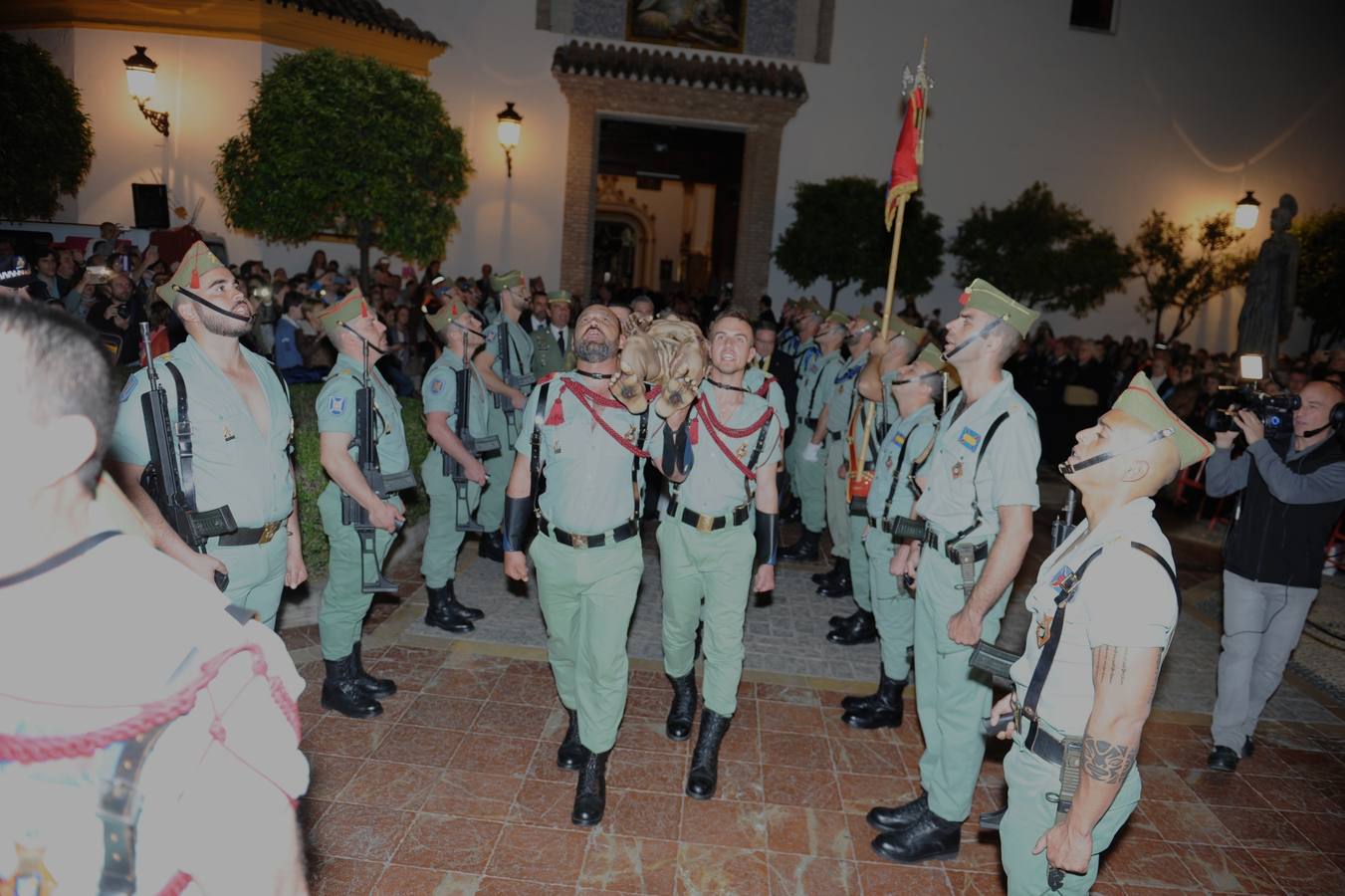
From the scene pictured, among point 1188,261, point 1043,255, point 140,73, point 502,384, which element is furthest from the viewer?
point 1188,261

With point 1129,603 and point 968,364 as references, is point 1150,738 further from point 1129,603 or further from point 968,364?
point 1129,603

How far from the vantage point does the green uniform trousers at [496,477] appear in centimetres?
720

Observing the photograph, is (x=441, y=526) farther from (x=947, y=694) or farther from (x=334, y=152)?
(x=334, y=152)

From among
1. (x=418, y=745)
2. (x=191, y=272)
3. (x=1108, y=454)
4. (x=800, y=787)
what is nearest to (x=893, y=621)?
(x=800, y=787)

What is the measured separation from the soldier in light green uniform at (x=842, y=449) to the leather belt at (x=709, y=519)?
2.99m

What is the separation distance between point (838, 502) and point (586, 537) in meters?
4.13

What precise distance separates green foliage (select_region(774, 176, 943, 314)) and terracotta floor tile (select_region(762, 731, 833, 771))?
14.3 m

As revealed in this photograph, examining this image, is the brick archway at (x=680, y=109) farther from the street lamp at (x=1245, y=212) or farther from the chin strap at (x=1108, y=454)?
the chin strap at (x=1108, y=454)

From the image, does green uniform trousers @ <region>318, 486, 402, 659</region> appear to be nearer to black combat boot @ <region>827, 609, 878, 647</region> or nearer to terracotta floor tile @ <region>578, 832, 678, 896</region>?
terracotta floor tile @ <region>578, 832, 678, 896</region>

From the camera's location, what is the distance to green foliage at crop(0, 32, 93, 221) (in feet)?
44.5

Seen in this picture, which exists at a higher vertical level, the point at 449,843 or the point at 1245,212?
the point at 1245,212

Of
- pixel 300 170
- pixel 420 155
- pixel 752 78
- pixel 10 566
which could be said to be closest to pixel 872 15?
pixel 752 78

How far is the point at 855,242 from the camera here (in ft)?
58.3

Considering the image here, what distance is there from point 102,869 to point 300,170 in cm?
1059
